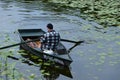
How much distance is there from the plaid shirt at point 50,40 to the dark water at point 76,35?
1511mm

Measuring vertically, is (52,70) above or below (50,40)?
below

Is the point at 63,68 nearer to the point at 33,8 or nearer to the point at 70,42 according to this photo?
the point at 70,42

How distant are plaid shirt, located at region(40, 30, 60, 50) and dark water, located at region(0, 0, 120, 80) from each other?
4.96 feet

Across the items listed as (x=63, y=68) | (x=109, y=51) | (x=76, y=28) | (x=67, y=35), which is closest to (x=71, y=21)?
(x=76, y=28)

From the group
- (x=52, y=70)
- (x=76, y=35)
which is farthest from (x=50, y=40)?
(x=76, y=35)

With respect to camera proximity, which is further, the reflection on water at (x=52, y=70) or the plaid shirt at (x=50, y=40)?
the plaid shirt at (x=50, y=40)

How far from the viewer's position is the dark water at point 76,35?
18.1m

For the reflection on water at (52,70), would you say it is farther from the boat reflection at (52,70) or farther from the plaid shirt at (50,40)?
the plaid shirt at (50,40)

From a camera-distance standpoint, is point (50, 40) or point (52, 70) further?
point (50, 40)

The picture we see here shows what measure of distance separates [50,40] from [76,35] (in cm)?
657

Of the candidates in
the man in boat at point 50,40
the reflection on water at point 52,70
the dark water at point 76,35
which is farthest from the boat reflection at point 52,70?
the man in boat at point 50,40

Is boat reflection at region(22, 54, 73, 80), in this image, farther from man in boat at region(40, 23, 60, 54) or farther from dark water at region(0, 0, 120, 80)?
man in boat at region(40, 23, 60, 54)

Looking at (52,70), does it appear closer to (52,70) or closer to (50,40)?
(52,70)

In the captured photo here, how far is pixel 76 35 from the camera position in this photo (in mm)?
25375
